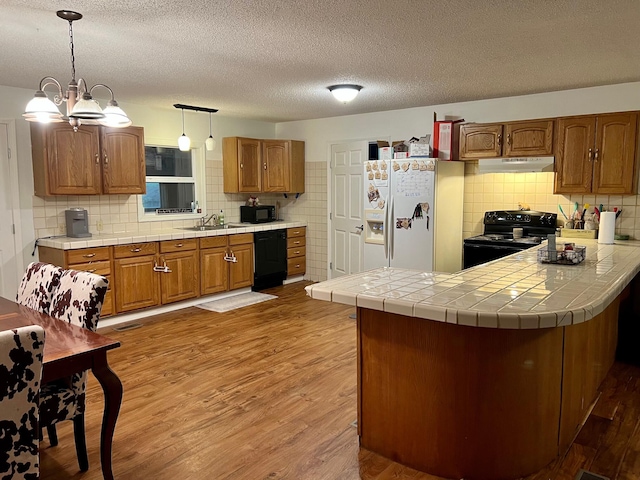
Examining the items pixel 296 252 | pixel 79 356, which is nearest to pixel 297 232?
pixel 296 252

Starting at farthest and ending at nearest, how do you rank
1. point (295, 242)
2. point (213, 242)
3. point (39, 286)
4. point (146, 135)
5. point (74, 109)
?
point (295, 242) < point (213, 242) < point (146, 135) < point (39, 286) < point (74, 109)

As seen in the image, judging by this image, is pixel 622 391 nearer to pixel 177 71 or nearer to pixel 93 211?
pixel 177 71

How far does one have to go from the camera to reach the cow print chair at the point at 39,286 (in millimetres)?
2621

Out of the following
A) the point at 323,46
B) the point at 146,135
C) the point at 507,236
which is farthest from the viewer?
the point at 146,135

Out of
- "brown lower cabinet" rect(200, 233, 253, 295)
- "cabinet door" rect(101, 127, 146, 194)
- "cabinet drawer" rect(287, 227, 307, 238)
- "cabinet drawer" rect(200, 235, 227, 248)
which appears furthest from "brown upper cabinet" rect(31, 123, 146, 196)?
"cabinet drawer" rect(287, 227, 307, 238)

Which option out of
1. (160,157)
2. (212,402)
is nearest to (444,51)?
(212,402)

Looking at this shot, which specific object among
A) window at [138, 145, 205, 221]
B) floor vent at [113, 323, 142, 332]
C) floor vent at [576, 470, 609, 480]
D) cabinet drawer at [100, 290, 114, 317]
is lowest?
floor vent at [576, 470, 609, 480]

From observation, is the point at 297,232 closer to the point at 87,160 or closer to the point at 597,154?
the point at 87,160

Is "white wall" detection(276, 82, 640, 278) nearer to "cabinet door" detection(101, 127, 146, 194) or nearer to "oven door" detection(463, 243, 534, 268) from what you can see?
"oven door" detection(463, 243, 534, 268)

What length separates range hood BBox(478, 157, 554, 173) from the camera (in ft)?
14.9

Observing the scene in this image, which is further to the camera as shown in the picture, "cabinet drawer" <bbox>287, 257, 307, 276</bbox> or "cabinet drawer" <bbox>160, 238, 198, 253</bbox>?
"cabinet drawer" <bbox>287, 257, 307, 276</bbox>

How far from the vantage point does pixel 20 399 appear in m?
1.56

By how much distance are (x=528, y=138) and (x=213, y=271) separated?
3.75 meters

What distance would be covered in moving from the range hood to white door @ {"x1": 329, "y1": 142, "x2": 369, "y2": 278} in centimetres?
175
